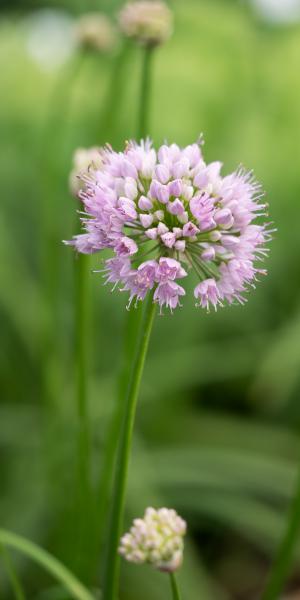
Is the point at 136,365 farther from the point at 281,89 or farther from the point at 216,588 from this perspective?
the point at 281,89

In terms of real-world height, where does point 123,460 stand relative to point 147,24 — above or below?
below

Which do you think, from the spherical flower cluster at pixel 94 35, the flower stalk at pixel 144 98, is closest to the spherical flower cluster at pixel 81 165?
the flower stalk at pixel 144 98

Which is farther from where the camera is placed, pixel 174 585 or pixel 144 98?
pixel 144 98

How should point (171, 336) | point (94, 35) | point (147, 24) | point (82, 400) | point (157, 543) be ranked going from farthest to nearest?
1. point (171, 336)
2. point (94, 35)
3. point (147, 24)
4. point (82, 400)
5. point (157, 543)

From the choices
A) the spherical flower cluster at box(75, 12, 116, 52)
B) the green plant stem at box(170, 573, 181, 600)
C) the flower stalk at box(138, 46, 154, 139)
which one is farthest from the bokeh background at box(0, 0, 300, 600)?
the green plant stem at box(170, 573, 181, 600)

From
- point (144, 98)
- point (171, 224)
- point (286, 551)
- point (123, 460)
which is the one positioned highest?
point (144, 98)

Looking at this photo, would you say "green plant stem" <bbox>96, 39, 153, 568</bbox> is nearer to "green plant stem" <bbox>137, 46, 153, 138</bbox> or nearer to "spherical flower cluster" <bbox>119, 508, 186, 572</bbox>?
"green plant stem" <bbox>137, 46, 153, 138</bbox>

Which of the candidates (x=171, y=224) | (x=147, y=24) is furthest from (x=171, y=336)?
(x=171, y=224)

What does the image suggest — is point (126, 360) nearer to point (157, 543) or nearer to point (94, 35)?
point (157, 543)
